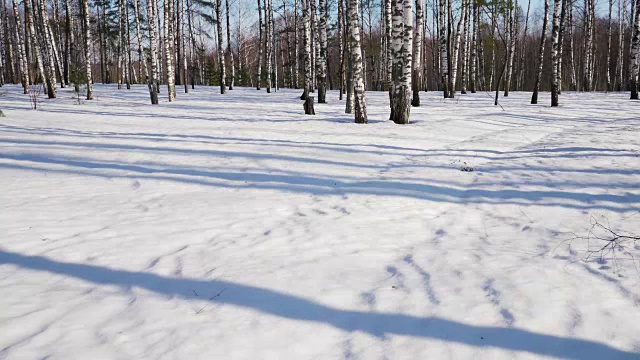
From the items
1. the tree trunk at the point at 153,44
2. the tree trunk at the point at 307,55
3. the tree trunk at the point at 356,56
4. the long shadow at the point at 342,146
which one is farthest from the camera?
the tree trunk at the point at 153,44

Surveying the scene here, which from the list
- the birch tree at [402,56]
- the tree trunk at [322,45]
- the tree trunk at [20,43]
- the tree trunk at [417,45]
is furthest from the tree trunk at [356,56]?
the tree trunk at [20,43]

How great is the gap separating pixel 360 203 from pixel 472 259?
172 cm

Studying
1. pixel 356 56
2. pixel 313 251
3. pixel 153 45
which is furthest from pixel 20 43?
pixel 313 251

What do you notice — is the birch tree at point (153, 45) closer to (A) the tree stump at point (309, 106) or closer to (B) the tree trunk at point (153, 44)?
(B) the tree trunk at point (153, 44)

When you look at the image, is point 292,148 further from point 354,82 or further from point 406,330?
point 406,330

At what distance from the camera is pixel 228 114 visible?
12969 millimetres

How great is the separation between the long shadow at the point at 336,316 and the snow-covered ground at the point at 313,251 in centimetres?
1

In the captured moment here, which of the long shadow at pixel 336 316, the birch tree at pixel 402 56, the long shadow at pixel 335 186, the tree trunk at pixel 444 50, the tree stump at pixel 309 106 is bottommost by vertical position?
the long shadow at pixel 336 316

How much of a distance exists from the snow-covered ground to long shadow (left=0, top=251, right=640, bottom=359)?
12 millimetres

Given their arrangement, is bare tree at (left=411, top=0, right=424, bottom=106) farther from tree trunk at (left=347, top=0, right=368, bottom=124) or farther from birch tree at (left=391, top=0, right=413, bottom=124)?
tree trunk at (left=347, top=0, right=368, bottom=124)

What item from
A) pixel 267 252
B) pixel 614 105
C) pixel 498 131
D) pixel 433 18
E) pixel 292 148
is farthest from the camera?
pixel 433 18

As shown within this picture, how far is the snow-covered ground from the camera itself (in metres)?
2.32

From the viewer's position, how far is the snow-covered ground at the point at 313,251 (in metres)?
2.32

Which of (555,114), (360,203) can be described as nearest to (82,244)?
Result: (360,203)
